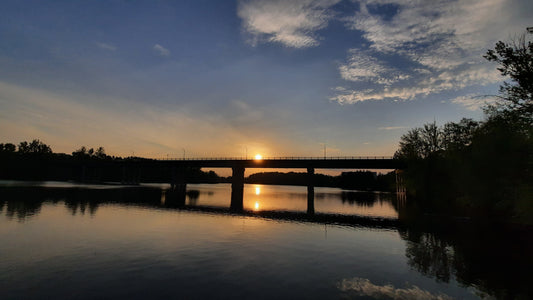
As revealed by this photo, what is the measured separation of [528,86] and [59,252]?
155 ft

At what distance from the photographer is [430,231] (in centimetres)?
3769

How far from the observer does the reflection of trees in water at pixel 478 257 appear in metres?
18.4

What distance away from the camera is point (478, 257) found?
2481cm

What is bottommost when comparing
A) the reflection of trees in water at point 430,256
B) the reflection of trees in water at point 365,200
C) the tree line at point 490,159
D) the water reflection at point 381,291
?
the reflection of trees in water at point 365,200


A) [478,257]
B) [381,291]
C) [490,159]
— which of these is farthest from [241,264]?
[490,159]

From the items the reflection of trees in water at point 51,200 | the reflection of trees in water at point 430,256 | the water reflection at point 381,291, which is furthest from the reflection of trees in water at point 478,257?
the reflection of trees in water at point 51,200

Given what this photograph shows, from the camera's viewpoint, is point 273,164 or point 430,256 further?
point 273,164

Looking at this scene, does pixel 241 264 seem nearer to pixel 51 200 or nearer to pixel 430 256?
pixel 430 256

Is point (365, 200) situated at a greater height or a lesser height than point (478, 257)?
lesser

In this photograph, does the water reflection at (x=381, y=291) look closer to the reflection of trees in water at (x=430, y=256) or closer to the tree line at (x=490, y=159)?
the reflection of trees in water at (x=430, y=256)

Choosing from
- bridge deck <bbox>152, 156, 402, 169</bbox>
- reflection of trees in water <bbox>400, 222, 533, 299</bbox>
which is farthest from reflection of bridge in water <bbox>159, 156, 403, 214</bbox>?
reflection of trees in water <bbox>400, 222, 533, 299</bbox>

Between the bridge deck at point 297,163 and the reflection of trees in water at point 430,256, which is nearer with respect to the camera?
the reflection of trees in water at point 430,256

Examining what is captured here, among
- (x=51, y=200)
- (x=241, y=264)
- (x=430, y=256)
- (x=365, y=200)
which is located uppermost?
(x=51, y=200)

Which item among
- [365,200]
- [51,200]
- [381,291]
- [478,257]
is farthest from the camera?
[365,200]
